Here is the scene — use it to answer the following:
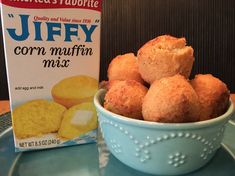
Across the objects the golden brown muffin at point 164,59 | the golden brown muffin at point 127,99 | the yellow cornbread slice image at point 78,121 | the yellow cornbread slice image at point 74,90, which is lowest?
the yellow cornbread slice image at point 78,121

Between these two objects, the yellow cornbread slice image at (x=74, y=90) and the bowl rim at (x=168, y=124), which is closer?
the bowl rim at (x=168, y=124)

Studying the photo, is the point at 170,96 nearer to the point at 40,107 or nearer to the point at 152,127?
the point at 152,127

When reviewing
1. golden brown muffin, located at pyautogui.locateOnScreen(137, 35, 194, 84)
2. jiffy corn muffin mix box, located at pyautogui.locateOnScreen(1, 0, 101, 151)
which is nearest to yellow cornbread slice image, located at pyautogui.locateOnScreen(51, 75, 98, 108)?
jiffy corn muffin mix box, located at pyautogui.locateOnScreen(1, 0, 101, 151)

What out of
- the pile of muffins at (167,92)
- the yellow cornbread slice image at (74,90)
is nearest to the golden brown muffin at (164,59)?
the pile of muffins at (167,92)

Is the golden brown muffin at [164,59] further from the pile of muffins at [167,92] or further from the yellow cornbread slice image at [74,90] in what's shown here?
the yellow cornbread slice image at [74,90]

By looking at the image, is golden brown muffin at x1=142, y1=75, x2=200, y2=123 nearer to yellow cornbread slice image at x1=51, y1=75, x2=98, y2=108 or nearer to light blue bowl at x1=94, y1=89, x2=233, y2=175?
light blue bowl at x1=94, y1=89, x2=233, y2=175

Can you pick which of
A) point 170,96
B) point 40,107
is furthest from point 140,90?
point 40,107
